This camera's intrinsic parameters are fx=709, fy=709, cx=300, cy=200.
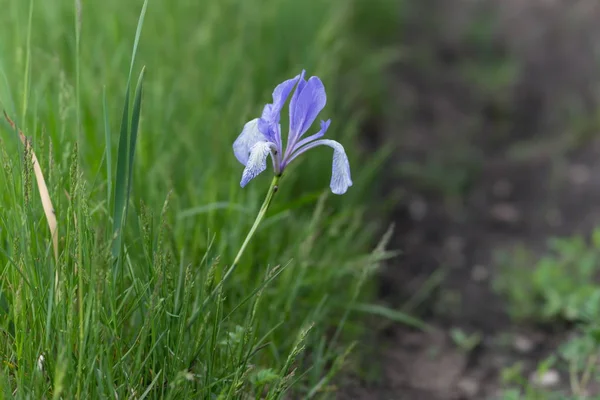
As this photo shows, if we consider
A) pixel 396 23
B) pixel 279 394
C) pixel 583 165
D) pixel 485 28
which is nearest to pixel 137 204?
pixel 279 394

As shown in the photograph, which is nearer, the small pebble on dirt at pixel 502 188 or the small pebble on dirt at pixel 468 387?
the small pebble on dirt at pixel 468 387

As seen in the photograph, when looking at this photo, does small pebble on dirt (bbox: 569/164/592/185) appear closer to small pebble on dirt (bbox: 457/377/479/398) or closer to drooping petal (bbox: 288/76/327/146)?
small pebble on dirt (bbox: 457/377/479/398)

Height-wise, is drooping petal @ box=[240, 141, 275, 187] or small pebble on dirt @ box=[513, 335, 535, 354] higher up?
drooping petal @ box=[240, 141, 275, 187]

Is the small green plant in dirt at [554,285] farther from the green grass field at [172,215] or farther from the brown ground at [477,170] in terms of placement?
the green grass field at [172,215]

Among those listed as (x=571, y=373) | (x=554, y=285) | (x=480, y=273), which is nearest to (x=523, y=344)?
(x=554, y=285)

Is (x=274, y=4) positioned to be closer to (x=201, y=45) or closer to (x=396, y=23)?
(x=201, y=45)

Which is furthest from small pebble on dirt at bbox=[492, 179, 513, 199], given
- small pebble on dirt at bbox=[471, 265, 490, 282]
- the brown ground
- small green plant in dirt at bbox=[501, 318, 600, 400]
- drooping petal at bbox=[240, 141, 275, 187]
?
drooping petal at bbox=[240, 141, 275, 187]

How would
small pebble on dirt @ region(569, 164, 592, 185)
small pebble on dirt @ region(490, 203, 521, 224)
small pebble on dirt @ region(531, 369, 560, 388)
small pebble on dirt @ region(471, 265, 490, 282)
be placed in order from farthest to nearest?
small pebble on dirt @ region(569, 164, 592, 185), small pebble on dirt @ region(490, 203, 521, 224), small pebble on dirt @ region(471, 265, 490, 282), small pebble on dirt @ region(531, 369, 560, 388)

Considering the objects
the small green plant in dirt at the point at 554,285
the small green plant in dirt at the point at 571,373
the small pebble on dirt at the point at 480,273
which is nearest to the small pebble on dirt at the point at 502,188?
the small pebble on dirt at the point at 480,273
